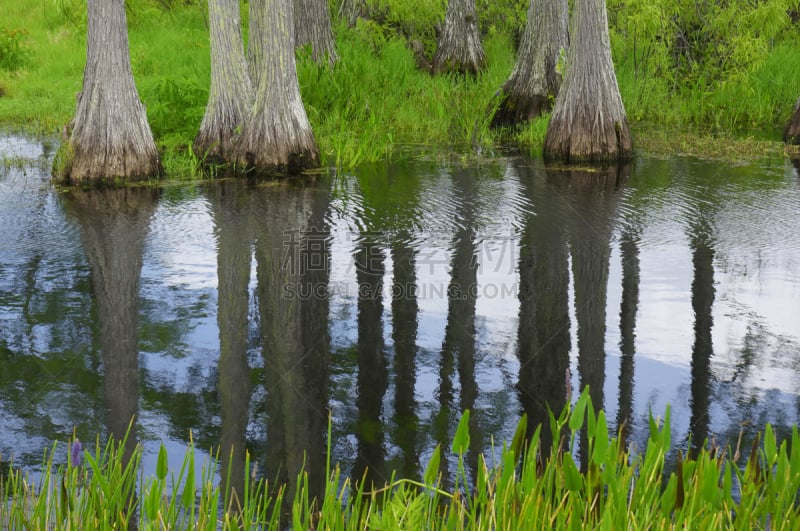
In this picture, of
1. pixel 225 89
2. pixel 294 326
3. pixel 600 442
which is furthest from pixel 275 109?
pixel 600 442

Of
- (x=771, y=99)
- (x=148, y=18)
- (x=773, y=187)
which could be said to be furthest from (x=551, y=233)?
(x=148, y=18)

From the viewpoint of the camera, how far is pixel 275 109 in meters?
12.0

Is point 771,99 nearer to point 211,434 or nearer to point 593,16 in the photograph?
point 593,16

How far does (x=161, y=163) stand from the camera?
12.1 m

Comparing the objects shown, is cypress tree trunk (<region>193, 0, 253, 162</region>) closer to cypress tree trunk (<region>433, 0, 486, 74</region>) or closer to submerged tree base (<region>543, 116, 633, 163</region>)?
submerged tree base (<region>543, 116, 633, 163</region>)

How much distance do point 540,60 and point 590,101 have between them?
3.15 m

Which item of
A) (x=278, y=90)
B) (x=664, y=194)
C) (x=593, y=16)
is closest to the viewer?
(x=664, y=194)

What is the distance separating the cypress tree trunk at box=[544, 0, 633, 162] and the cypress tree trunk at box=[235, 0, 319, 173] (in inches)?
138

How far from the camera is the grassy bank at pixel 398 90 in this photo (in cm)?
1442

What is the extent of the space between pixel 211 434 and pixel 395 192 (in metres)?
6.43

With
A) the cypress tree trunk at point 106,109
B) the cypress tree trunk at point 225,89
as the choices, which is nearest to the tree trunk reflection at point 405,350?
the cypress tree trunk at point 106,109

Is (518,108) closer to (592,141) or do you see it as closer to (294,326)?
(592,141)

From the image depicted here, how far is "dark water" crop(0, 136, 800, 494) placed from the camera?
5.18 metres

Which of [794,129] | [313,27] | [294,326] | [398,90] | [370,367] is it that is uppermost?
[313,27]
